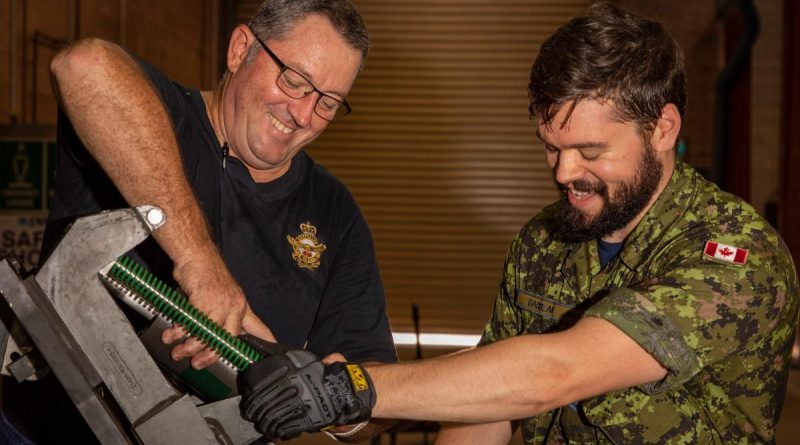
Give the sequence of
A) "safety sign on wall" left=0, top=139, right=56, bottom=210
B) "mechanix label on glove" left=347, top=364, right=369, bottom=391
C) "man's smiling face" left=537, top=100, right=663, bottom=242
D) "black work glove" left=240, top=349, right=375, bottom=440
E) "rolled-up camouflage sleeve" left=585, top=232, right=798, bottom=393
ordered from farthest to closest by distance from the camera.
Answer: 1. "safety sign on wall" left=0, top=139, right=56, bottom=210
2. "man's smiling face" left=537, top=100, right=663, bottom=242
3. "rolled-up camouflage sleeve" left=585, top=232, right=798, bottom=393
4. "mechanix label on glove" left=347, top=364, right=369, bottom=391
5. "black work glove" left=240, top=349, right=375, bottom=440

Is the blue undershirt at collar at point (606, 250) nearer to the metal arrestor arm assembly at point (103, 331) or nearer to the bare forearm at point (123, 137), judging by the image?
the bare forearm at point (123, 137)

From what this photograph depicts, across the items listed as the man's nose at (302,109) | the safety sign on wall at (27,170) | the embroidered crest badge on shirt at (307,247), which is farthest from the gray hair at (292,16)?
the safety sign on wall at (27,170)

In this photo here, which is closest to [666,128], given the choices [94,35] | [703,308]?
[703,308]

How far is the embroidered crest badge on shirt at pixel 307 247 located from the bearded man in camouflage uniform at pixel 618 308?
0.61 metres

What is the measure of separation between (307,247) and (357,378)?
83cm

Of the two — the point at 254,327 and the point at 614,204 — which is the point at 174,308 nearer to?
the point at 254,327

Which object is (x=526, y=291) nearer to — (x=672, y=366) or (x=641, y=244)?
(x=641, y=244)

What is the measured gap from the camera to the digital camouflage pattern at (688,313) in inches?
81.1

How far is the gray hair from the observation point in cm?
254

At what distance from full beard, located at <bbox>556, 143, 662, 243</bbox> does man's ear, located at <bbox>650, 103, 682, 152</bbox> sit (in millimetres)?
34

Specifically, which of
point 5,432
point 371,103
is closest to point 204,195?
point 5,432

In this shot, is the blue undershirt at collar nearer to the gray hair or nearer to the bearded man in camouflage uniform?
the bearded man in camouflage uniform

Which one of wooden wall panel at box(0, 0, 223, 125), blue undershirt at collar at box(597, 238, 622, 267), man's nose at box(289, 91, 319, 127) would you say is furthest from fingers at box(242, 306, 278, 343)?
wooden wall panel at box(0, 0, 223, 125)

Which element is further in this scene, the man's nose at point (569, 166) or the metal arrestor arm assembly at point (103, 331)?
the man's nose at point (569, 166)
